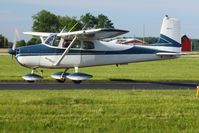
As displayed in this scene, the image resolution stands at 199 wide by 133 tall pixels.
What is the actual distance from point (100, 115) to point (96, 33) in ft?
45.2

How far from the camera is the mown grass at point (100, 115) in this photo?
8.53m

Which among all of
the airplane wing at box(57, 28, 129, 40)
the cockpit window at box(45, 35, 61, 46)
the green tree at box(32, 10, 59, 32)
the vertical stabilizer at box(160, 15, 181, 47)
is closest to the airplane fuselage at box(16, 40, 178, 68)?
the cockpit window at box(45, 35, 61, 46)

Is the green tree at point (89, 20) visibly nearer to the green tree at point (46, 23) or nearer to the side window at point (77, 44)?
the green tree at point (46, 23)

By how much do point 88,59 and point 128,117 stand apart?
15.1 metres

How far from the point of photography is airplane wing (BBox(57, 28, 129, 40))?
75.4 feet

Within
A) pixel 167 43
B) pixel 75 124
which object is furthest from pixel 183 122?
pixel 167 43

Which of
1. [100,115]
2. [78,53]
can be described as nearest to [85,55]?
[78,53]

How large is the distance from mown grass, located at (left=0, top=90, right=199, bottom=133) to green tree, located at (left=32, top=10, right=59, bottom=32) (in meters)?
150

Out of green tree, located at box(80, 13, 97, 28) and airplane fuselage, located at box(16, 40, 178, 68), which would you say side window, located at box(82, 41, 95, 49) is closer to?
airplane fuselage, located at box(16, 40, 178, 68)

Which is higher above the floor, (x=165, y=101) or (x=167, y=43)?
(x=167, y=43)

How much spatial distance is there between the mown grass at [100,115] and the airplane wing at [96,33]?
10294 mm

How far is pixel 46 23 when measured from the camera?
531 ft

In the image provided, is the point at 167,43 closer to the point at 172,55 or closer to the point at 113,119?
the point at 172,55

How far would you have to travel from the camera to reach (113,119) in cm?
941
